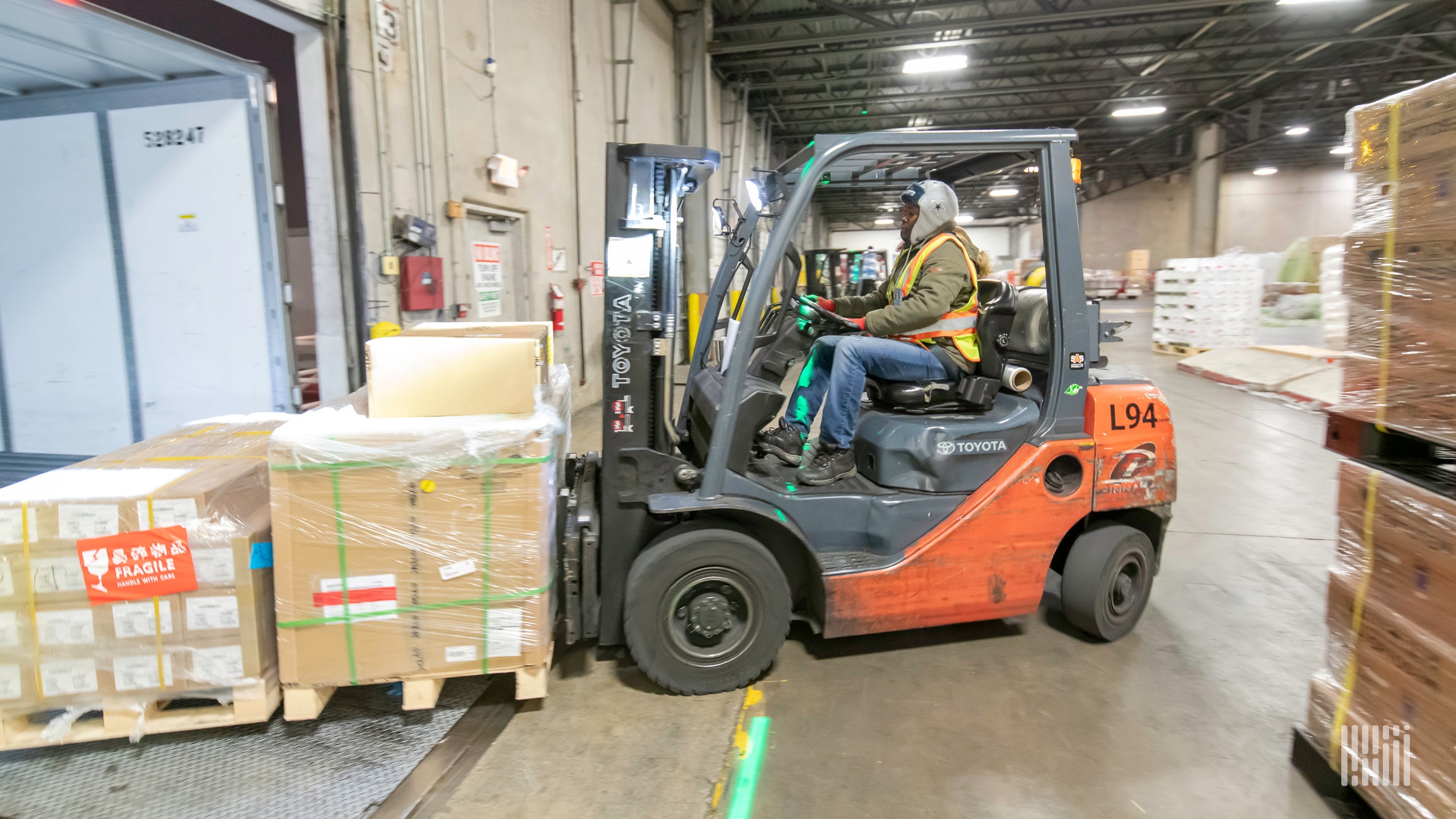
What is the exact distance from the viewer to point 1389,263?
2.11 meters

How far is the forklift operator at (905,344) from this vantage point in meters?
3.22

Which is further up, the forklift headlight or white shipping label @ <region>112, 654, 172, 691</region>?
the forklift headlight

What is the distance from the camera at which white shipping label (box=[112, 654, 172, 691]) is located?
2441 mm

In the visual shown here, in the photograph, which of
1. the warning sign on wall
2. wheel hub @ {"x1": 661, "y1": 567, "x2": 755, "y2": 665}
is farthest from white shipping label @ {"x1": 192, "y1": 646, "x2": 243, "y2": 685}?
the warning sign on wall

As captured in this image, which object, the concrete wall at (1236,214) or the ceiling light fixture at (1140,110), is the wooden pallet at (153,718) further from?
the concrete wall at (1236,214)

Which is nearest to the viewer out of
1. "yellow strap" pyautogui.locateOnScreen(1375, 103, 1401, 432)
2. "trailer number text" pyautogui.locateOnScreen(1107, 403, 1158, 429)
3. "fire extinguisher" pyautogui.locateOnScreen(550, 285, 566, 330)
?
"yellow strap" pyautogui.locateOnScreen(1375, 103, 1401, 432)

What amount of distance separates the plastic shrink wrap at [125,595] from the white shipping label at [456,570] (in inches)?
24.0

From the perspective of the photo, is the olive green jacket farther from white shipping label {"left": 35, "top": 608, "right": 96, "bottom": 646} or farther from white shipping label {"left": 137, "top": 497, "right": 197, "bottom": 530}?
white shipping label {"left": 35, "top": 608, "right": 96, "bottom": 646}

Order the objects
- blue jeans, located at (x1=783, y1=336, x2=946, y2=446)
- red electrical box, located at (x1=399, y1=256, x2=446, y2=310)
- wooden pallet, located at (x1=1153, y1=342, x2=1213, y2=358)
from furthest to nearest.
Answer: wooden pallet, located at (x1=1153, y1=342, x2=1213, y2=358)
red electrical box, located at (x1=399, y1=256, x2=446, y2=310)
blue jeans, located at (x1=783, y1=336, x2=946, y2=446)

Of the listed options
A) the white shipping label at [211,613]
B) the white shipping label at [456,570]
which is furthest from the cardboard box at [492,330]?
the white shipping label at [211,613]

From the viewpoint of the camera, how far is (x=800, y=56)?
16250 millimetres

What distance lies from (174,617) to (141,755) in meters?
0.56

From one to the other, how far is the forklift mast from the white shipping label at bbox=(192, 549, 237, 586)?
126 centimetres

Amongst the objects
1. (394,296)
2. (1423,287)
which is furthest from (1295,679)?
(394,296)
